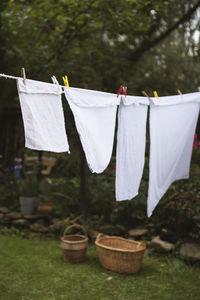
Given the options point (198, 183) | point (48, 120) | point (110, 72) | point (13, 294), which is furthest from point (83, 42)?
point (13, 294)

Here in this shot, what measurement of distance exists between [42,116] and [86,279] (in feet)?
5.96

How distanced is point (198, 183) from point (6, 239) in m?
2.69

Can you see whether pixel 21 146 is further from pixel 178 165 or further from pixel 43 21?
pixel 178 165

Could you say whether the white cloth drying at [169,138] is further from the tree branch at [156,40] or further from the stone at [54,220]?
the tree branch at [156,40]

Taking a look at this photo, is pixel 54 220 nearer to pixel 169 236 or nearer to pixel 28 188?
pixel 28 188

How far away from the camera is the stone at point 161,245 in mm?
3791

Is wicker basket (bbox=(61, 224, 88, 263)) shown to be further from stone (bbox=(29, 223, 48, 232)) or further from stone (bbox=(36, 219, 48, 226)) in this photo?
stone (bbox=(36, 219, 48, 226))

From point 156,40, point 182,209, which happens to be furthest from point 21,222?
point 156,40

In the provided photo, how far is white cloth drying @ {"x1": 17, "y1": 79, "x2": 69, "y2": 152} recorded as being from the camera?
2213 millimetres

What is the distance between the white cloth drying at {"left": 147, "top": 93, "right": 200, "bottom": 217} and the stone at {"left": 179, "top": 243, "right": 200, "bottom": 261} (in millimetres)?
1000

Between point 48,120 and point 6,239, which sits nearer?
point 48,120

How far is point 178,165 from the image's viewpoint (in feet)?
10.3

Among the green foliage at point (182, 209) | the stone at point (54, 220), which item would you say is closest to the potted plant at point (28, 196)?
the stone at point (54, 220)

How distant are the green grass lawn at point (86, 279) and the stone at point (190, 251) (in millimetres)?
97
